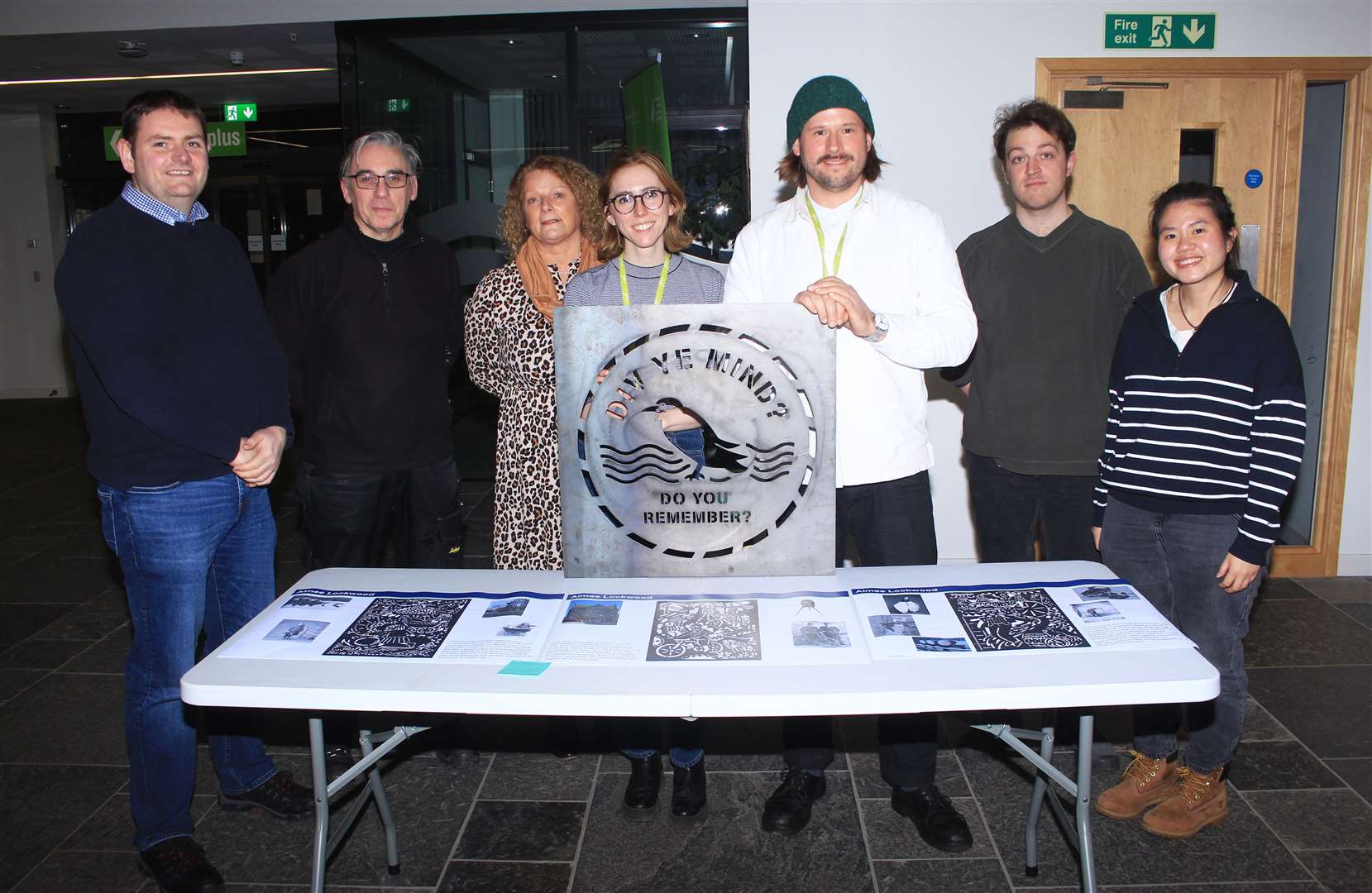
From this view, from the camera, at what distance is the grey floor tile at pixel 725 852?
225 centimetres

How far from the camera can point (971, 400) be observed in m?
2.75

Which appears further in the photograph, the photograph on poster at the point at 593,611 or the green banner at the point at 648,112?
the green banner at the point at 648,112

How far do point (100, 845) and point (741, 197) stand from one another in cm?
471

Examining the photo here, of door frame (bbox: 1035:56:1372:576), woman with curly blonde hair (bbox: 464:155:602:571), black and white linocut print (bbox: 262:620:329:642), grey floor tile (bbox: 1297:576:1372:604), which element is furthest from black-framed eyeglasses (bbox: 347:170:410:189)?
grey floor tile (bbox: 1297:576:1372:604)

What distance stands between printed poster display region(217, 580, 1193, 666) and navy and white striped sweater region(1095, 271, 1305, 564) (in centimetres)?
45

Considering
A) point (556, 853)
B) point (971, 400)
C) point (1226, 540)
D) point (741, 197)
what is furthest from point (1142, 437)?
point (741, 197)

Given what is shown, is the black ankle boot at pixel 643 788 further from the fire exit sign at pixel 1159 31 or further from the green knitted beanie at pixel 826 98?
the fire exit sign at pixel 1159 31

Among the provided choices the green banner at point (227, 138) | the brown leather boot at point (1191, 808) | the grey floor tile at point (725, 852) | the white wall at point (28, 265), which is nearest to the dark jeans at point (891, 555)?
the grey floor tile at point (725, 852)

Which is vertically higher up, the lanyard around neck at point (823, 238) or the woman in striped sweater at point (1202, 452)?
the lanyard around neck at point (823, 238)

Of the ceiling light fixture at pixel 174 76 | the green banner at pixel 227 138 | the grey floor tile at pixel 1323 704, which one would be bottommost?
the grey floor tile at pixel 1323 704

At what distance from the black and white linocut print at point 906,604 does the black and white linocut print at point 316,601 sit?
1033 mm

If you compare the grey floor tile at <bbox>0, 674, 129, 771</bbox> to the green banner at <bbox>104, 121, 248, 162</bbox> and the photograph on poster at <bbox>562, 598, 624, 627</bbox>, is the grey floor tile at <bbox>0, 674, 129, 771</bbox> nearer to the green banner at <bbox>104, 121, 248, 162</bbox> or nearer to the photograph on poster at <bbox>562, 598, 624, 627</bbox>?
the photograph on poster at <bbox>562, 598, 624, 627</bbox>

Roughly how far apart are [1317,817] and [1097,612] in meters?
1.24

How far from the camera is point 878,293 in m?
2.13
